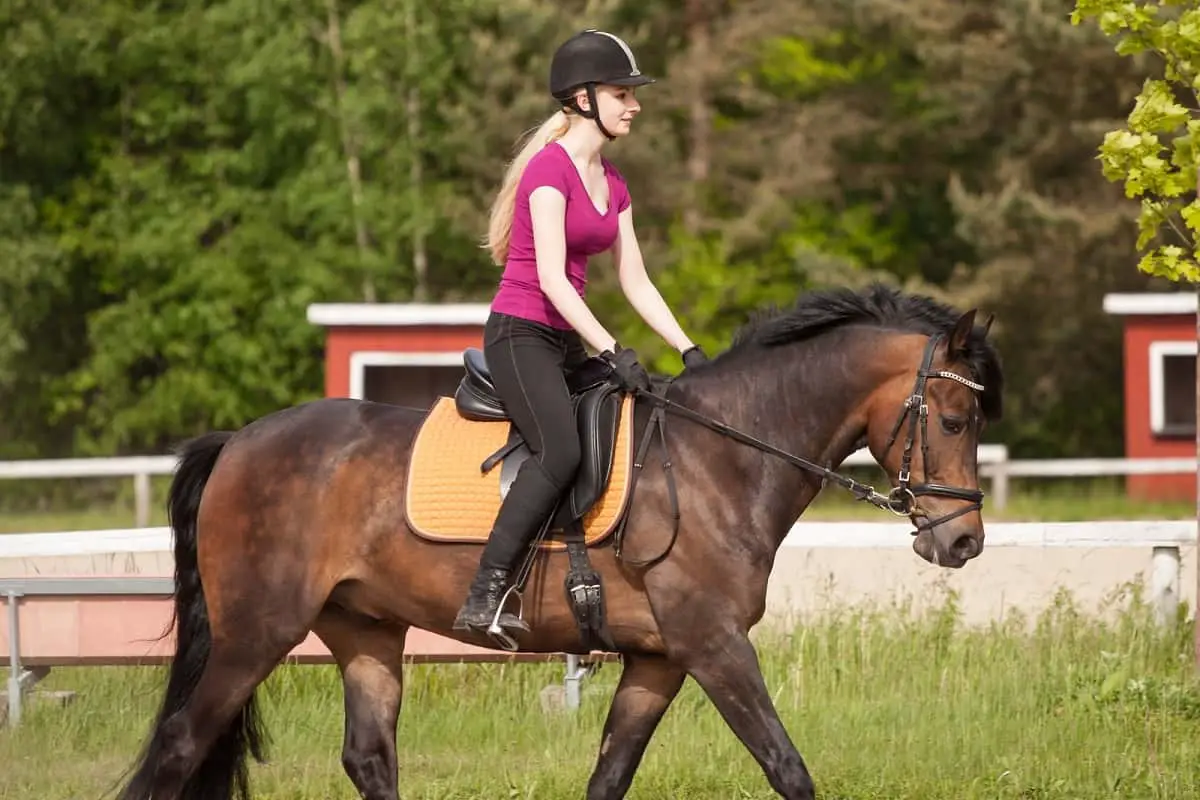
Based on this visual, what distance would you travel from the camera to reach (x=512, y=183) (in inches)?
259

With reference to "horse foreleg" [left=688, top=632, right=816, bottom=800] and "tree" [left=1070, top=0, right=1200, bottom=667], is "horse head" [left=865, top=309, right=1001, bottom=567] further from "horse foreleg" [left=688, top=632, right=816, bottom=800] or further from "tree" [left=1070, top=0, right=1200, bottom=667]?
"tree" [left=1070, top=0, right=1200, bottom=667]

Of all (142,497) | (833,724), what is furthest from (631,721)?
(142,497)

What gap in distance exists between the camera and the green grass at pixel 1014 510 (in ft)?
70.2

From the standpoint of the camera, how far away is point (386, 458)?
22.4ft

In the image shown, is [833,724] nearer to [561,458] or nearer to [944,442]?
[944,442]

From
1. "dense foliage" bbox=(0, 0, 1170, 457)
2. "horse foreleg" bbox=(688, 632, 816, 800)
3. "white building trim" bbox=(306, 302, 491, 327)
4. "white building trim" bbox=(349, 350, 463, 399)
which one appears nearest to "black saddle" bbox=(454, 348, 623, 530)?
"horse foreleg" bbox=(688, 632, 816, 800)

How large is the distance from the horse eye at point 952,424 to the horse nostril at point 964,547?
1.19 ft

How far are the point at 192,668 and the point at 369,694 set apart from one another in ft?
2.26

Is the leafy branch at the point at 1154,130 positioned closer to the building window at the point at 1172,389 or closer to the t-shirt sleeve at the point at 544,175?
the t-shirt sleeve at the point at 544,175

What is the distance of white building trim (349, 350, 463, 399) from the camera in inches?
914

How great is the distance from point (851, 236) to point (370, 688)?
Answer: 28.9 m

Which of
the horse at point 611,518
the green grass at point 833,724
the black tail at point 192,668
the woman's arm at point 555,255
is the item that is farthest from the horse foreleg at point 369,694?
the woman's arm at point 555,255

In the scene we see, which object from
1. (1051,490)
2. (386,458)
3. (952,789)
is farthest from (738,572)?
(1051,490)

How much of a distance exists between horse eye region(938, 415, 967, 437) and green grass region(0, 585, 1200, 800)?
199 centimetres
